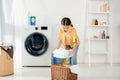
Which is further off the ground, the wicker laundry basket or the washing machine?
the washing machine

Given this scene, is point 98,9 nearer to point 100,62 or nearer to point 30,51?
point 100,62

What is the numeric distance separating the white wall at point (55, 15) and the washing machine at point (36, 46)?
468mm

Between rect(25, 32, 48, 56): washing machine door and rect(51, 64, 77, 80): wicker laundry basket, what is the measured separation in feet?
4.60

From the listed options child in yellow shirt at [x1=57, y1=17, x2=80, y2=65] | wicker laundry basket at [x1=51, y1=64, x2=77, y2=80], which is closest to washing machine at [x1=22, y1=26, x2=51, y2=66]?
child in yellow shirt at [x1=57, y1=17, x2=80, y2=65]

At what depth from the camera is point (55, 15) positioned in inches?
231

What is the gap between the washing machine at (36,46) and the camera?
208 inches

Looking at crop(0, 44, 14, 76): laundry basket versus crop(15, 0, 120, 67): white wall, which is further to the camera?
crop(15, 0, 120, 67): white wall

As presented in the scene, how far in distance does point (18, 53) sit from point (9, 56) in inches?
60.4

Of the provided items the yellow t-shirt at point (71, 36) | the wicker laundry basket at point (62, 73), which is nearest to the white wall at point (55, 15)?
the yellow t-shirt at point (71, 36)

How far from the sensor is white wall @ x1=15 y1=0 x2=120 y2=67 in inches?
228

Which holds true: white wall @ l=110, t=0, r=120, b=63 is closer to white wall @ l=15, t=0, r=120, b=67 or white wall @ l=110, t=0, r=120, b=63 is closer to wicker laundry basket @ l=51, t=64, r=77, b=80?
white wall @ l=15, t=0, r=120, b=67

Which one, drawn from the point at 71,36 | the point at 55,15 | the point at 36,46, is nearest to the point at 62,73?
the point at 71,36

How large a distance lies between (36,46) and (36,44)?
4 cm

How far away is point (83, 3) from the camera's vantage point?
5.90m
